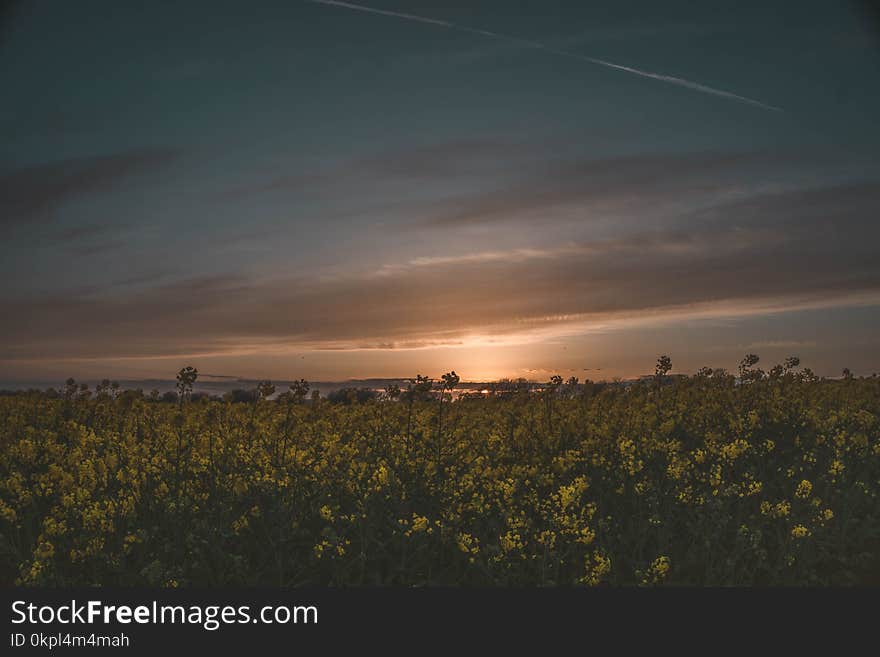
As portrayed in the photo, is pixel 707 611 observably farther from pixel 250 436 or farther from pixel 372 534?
pixel 250 436

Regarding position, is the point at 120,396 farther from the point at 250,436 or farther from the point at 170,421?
the point at 250,436

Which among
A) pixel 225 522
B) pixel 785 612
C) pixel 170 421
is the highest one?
pixel 170 421

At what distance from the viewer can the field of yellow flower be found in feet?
22.8

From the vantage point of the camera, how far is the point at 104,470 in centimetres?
808

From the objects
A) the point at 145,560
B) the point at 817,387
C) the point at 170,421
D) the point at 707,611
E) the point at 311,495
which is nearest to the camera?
the point at 707,611

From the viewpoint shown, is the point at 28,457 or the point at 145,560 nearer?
the point at 145,560

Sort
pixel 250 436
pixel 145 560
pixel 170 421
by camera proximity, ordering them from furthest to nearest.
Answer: pixel 170 421, pixel 250 436, pixel 145 560

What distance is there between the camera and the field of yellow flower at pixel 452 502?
695cm

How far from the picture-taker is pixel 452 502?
799 centimetres

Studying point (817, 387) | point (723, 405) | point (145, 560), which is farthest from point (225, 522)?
point (817, 387)

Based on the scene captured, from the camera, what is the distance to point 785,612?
19.8 ft

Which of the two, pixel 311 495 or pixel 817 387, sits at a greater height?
pixel 817 387

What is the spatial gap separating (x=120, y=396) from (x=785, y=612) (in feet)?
31.3

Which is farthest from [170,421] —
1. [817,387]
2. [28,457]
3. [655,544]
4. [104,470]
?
[817,387]
